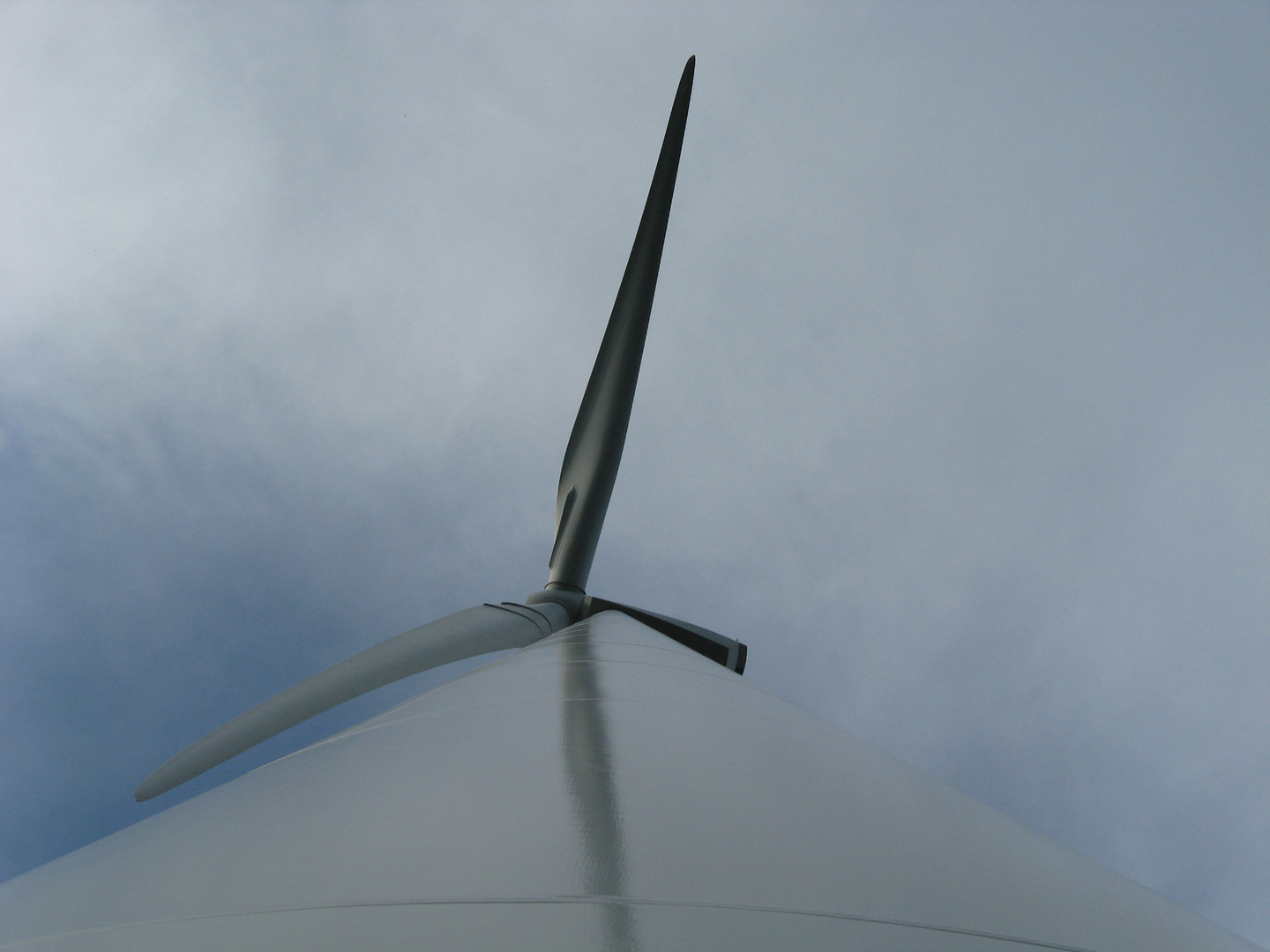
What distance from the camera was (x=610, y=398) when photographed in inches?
543

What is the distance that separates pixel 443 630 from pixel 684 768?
9.15 metres

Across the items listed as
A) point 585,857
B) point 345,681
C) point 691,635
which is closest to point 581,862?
point 585,857

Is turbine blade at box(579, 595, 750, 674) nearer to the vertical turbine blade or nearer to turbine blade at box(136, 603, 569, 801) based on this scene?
the vertical turbine blade

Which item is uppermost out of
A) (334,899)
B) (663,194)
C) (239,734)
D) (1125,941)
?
(663,194)

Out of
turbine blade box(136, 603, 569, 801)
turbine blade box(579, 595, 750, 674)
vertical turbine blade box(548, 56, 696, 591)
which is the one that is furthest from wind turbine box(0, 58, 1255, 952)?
vertical turbine blade box(548, 56, 696, 591)

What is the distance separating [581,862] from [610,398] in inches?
481

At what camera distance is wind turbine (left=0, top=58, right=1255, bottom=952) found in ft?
5.05

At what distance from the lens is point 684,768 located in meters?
2.55

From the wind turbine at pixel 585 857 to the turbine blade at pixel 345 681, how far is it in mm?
7037

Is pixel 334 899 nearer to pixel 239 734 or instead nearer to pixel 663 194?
pixel 239 734

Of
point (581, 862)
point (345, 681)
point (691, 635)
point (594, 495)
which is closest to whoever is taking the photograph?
point (581, 862)

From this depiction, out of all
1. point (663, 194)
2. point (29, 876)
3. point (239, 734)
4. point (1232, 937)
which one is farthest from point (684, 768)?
point (663, 194)

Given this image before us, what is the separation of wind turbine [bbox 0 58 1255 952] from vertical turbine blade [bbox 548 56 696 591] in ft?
33.9

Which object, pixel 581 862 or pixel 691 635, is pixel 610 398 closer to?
pixel 691 635
